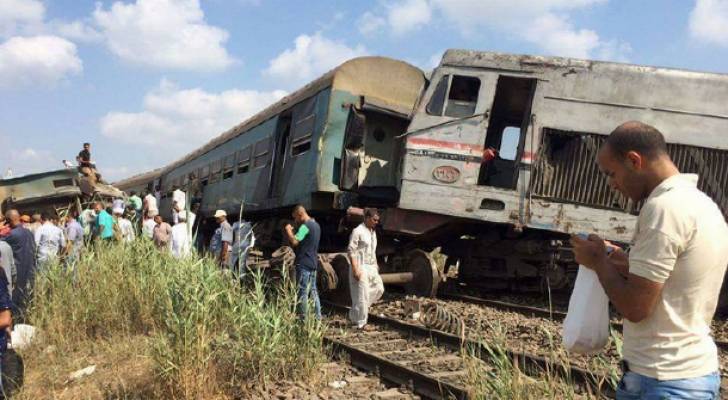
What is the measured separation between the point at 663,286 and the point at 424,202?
6906 millimetres

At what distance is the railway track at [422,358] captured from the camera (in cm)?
470

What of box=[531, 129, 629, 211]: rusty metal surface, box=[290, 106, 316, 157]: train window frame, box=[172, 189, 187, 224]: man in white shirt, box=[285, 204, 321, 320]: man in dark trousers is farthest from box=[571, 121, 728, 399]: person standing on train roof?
box=[290, 106, 316, 157]: train window frame

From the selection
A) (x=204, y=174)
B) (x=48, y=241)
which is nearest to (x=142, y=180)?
(x=204, y=174)

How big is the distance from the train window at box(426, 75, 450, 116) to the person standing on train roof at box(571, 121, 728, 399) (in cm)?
699

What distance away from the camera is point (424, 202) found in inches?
349

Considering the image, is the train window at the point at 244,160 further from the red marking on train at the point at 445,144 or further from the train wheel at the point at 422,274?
the red marking on train at the point at 445,144

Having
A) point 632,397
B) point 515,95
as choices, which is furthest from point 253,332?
point 515,95

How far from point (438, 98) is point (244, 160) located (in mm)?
6303

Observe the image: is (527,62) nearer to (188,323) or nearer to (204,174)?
(188,323)

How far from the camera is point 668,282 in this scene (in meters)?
1.99

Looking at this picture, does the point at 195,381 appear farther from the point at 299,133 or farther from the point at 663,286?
the point at 299,133

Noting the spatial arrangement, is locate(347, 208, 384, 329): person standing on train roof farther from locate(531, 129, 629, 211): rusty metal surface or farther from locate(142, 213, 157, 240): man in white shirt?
locate(142, 213, 157, 240): man in white shirt

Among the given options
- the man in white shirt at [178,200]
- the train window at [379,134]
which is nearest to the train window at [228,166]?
the man in white shirt at [178,200]

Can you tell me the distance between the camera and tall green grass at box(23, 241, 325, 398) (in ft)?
15.9
